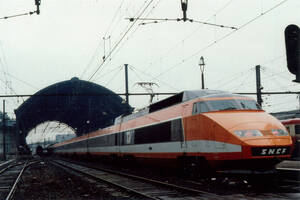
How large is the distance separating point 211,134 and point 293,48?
302 inches

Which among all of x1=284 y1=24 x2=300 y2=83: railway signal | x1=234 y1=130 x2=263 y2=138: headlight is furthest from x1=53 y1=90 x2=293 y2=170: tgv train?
x1=284 y1=24 x2=300 y2=83: railway signal

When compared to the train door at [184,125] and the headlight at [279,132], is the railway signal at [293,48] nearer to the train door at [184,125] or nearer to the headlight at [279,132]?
the headlight at [279,132]

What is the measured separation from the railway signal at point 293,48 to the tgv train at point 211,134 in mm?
6443

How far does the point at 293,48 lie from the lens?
4.97 meters

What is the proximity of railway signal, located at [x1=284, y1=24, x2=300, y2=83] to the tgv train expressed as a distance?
6443 millimetres

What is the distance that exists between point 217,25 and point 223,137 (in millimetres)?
7346

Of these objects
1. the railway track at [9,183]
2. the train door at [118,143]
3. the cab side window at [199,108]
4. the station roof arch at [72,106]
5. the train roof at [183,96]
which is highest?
the station roof arch at [72,106]

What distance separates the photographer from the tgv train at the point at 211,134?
11.3m

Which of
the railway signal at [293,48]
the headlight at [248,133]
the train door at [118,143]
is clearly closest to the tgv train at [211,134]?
the headlight at [248,133]

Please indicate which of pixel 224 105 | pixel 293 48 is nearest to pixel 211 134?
pixel 224 105

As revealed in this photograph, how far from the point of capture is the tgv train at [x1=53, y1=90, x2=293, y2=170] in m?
11.3

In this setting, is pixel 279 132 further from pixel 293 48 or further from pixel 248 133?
pixel 293 48

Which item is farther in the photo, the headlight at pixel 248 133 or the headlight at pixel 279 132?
the headlight at pixel 279 132

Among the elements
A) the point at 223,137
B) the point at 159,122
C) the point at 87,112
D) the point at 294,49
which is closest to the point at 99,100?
the point at 87,112
